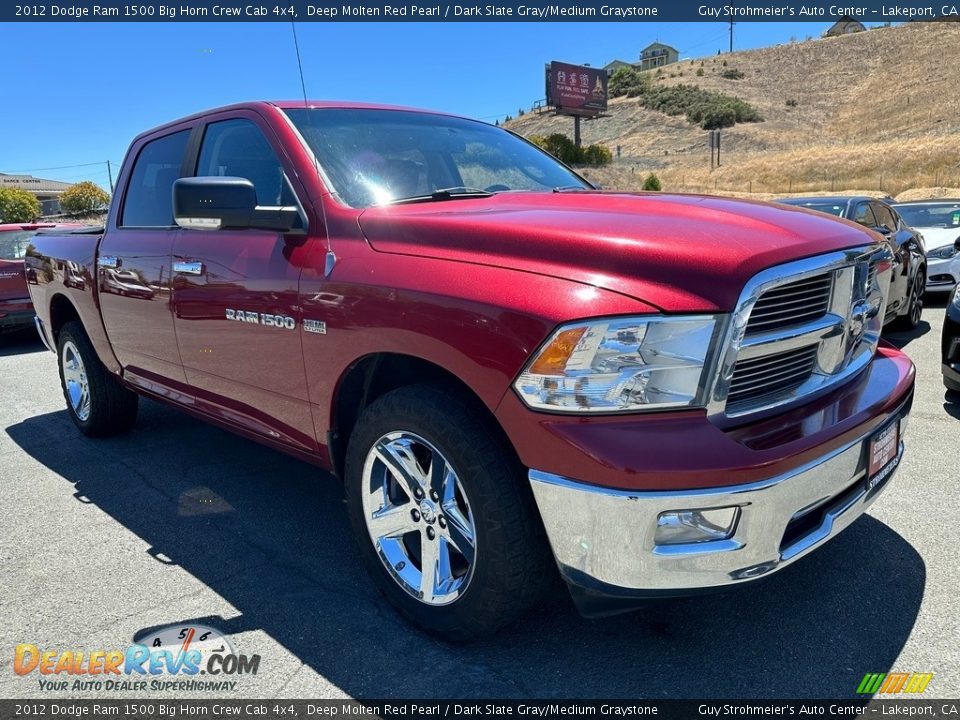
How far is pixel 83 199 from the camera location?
5353 cm

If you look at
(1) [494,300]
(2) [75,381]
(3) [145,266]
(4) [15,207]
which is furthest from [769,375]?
(4) [15,207]

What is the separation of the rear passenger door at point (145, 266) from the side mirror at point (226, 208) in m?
0.87

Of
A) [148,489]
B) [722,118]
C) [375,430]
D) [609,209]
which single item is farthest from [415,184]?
[722,118]

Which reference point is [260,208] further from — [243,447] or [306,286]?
[243,447]

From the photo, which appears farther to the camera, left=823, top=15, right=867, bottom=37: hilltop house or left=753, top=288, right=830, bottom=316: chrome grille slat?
left=823, top=15, right=867, bottom=37: hilltop house

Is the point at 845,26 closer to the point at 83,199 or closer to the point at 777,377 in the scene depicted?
the point at 83,199

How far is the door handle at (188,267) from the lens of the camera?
3201 millimetres

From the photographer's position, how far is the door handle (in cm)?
320

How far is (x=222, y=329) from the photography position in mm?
3094

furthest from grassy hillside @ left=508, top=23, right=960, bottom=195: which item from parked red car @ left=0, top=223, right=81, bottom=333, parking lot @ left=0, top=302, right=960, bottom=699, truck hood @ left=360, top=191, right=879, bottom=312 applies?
truck hood @ left=360, top=191, right=879, bottom=312

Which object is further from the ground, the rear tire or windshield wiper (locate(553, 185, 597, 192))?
windshield wiper (locate(553, 185, 597, 192))

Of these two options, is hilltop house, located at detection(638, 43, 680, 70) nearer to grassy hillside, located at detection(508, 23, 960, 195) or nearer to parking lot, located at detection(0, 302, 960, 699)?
grassy hillside, located at detection(508, 23, 960, 195)

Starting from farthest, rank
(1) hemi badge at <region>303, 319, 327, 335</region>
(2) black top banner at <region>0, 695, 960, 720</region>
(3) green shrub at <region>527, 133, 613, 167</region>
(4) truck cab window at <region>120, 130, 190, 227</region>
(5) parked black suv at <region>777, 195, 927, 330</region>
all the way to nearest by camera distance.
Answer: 1. (3) green shrub at <region>527, 133, 613, 167</region>
2. (5) parked black suv at <region>777, 195, 927, 330</region>
3. (4) truck cab window at <region>120, 130, 190, 227</region>
4. (1) hemi badge at <region>303, 319, 327, 335</region>
5. (2) black top banner at <region>0, 695, 960, 720</region>

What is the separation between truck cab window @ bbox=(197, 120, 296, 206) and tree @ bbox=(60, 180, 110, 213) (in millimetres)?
57117
